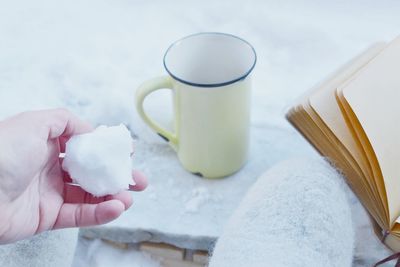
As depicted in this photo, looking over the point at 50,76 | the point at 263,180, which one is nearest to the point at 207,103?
the point at 263,180

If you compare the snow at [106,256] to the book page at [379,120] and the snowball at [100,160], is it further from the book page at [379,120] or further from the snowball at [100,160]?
the book page at [379,120]

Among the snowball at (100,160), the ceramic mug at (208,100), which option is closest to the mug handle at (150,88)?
the ceramic mug at (208,100)

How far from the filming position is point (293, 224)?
18.6 inches

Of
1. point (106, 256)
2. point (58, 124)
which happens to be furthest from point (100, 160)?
point (106, 256)

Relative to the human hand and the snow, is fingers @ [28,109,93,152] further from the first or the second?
the snow

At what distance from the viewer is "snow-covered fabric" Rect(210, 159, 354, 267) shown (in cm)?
45

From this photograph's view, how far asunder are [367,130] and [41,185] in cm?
31

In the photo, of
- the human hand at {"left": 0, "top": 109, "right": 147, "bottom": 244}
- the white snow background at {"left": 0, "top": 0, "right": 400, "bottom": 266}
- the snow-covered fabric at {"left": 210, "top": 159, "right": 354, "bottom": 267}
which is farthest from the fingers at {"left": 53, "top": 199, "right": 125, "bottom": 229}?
the white snow background at {"left": 0, "top": 0, "right": 400, "bottom": 266}

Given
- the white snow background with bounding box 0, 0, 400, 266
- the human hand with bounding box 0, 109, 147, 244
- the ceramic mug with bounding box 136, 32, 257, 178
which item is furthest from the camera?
the white snow background with bounding box 0, 0, 400, 266

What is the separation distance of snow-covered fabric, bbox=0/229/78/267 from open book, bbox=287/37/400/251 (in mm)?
263

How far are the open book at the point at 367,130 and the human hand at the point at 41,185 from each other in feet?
0.62

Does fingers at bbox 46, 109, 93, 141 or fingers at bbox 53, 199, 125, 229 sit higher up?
fingers at bbox 46, 109, 93, 141

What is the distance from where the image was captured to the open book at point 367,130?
19.2 inches

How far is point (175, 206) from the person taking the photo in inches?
23.9
